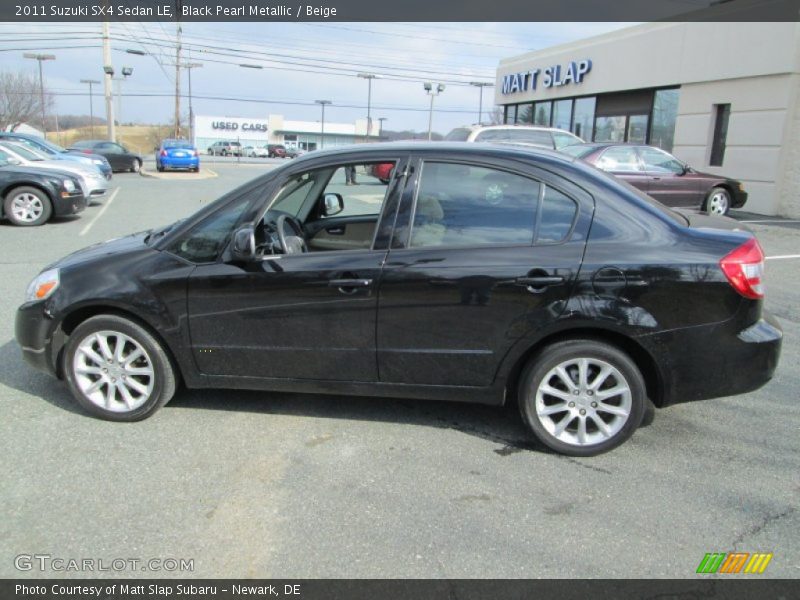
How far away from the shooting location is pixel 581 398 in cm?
352

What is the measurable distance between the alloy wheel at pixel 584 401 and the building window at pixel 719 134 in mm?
16772

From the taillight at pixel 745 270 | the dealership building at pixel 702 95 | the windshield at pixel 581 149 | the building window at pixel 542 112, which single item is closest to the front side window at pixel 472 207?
the taillight at pixel 745 270

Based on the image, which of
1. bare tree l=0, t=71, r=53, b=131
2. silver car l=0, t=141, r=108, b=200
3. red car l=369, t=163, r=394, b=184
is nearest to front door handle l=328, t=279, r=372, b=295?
red car l=369, t=163, r=394, b=184

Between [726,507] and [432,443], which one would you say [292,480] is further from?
[726,507]

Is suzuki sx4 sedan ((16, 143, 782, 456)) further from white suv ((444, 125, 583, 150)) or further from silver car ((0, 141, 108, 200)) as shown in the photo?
silver car ((0, 141, 108, 200))

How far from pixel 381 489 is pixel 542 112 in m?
26.4

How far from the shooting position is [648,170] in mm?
12672

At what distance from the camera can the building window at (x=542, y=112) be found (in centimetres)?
2662

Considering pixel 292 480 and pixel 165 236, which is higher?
pixel 165 236

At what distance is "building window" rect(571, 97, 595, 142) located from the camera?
2345 centimetres

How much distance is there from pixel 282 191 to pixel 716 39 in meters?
17.6
